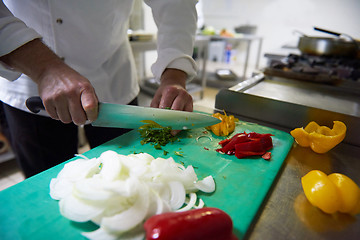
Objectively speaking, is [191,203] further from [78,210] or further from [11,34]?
[11,34]

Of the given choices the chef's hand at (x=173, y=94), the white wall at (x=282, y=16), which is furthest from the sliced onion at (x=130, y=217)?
the white wall at (x=282, y=16)

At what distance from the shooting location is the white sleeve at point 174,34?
123 cm

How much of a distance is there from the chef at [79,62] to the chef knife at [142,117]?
77 mm

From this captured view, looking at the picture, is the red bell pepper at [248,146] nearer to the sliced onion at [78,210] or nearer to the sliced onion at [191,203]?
the sliced onion at [191,203]

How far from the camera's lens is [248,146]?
0.93m

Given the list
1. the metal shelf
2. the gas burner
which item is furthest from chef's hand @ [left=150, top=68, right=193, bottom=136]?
the metal shelf

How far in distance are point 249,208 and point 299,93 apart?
34.2 inches

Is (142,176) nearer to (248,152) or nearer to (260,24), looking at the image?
(248,152)

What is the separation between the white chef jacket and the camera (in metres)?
1.08

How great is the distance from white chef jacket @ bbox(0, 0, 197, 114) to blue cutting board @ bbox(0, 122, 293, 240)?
38 centimetres

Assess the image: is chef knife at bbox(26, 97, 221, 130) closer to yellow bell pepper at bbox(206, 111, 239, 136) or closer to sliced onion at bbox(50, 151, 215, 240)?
yellow bell pepper at bbox(206, 111, 239, 136)

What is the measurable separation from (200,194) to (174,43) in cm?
82

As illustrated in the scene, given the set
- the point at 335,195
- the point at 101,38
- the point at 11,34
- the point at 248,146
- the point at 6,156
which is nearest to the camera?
the point at 335,195

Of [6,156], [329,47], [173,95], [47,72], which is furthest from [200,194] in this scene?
[6,156]
